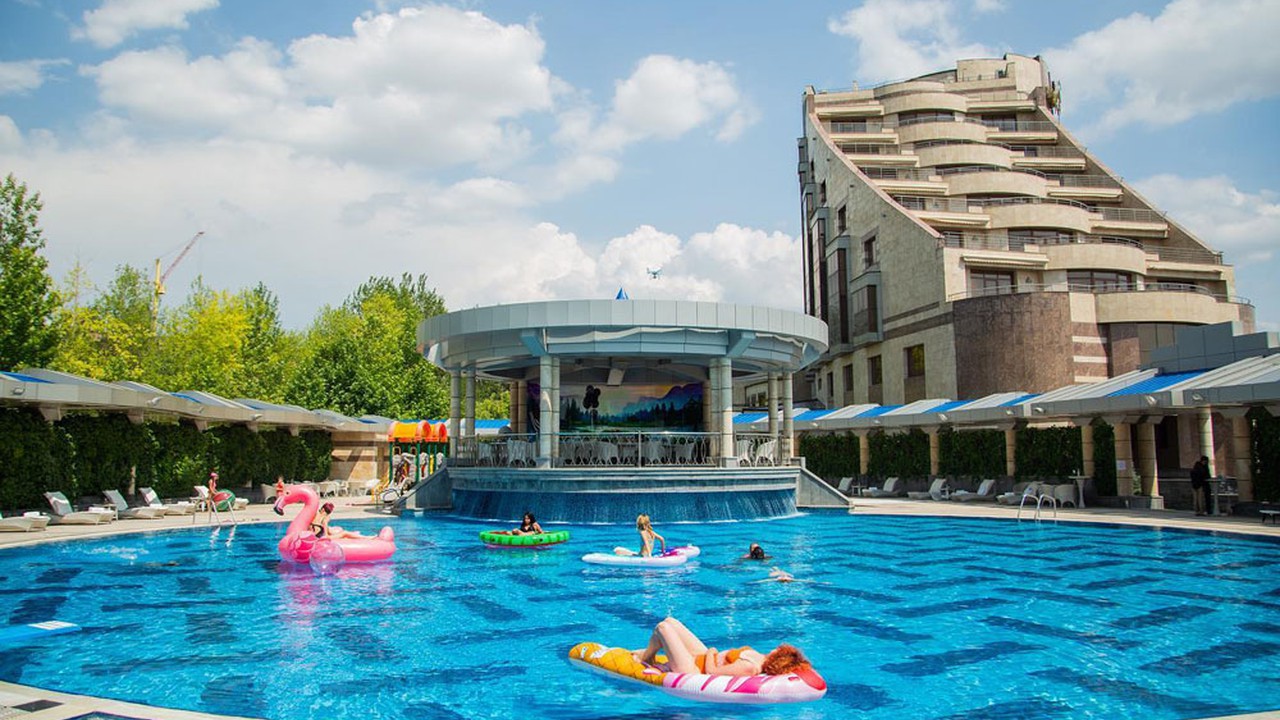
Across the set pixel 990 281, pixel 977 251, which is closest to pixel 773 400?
pixel 977 251

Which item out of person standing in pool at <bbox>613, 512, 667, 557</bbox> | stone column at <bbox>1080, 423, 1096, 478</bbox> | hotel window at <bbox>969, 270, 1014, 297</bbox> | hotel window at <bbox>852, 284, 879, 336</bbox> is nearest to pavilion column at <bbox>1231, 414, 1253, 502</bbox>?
stone column at <bbox>1080, 423, 1096, 478</bbox>

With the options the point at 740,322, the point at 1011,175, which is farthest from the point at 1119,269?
the point at 740,322

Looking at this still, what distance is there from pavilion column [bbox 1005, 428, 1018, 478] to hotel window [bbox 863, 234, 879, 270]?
24365 mm

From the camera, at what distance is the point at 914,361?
167ft

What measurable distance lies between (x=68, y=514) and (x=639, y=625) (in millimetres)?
20199

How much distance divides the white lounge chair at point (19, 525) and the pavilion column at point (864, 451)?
32.6 m

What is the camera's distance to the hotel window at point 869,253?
56.4m

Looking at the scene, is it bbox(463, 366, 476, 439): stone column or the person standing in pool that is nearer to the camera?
the person standing in pool

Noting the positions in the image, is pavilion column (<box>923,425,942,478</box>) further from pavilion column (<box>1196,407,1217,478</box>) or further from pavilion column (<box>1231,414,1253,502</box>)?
pavilion column (<box>1231,414,1253,502</box>)

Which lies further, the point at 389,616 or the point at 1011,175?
the point at 1011,175

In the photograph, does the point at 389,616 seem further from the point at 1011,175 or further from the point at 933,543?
the point at 1011,175

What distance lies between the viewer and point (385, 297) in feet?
223

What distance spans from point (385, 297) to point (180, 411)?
40922 millimetres

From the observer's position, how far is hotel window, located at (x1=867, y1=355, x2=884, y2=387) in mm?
55688
